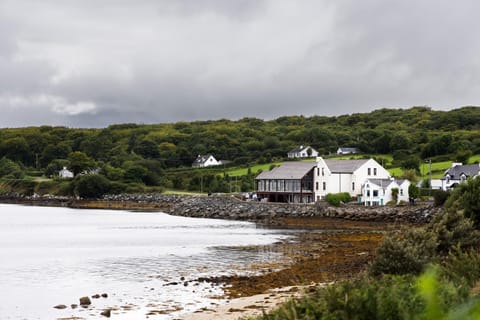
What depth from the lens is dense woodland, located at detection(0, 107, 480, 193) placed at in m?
110

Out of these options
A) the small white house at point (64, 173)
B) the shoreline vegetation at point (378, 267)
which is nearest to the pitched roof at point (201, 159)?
the small white house at point (64, 173)

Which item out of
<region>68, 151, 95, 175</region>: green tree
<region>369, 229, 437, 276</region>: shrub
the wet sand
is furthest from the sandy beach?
<region>68, 151, 95, 175</region>: green tree

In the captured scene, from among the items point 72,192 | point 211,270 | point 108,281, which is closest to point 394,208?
point 211,270

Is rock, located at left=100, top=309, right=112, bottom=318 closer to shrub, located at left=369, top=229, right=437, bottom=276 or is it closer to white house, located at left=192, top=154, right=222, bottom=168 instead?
shrub, located at left=369, top=229, right=437, bottom=276

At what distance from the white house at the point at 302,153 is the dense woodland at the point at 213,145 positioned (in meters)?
2.99

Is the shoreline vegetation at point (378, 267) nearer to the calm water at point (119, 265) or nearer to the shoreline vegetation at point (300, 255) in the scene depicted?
the shoreline vegetation at point (300, 255)

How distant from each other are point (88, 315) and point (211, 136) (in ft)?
455

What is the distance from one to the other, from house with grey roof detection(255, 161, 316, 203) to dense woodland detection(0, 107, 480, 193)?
16.8 metres

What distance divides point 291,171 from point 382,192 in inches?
588

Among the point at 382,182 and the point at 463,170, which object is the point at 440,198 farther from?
the point at 463,170

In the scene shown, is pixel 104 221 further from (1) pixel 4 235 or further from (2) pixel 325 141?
(2) pixel 325 141

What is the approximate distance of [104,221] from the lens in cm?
7362

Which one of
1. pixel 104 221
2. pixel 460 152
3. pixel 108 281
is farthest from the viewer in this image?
pixel 460 152

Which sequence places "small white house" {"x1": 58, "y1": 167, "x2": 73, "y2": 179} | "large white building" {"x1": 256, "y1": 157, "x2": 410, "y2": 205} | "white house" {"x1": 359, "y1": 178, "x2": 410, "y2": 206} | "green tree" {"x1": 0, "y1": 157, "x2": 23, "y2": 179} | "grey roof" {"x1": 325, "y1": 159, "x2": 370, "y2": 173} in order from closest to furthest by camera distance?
"white house" {"x1": 359, "y1": 178, "x2": 410, "y2": 206}, "large white building" {"x1": 256, "y1": 157, "x2": 410, "y2": 205}, "grey roof" {"x1": 325, "y1": 159, "x2": 370, "y2": 173}, "small white house" {"x1": 58, "y1": 167, "x2": 73, "y2": 179}, "green tree" {"x1": 0, "y1": 157, "x2": 23, "y2": 179}
